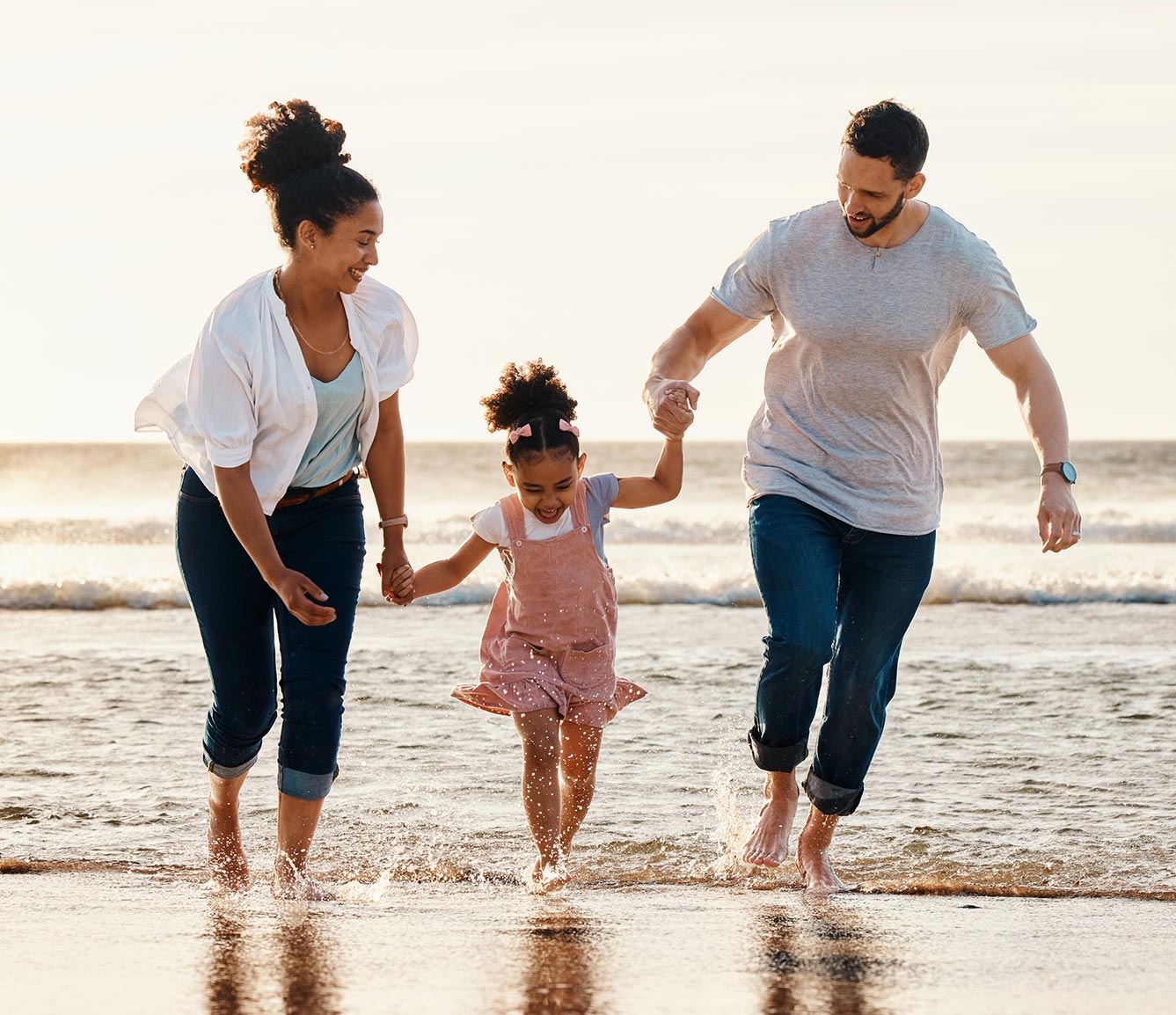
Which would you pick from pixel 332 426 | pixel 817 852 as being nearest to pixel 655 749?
pixel 817 852

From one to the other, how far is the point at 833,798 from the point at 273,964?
185 centimetres

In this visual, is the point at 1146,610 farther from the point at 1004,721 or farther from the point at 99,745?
the point at 99,745

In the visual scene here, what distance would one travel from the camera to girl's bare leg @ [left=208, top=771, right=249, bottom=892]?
4.38 m

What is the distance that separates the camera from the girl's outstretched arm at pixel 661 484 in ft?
14.6

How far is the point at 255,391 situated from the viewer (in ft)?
12.9

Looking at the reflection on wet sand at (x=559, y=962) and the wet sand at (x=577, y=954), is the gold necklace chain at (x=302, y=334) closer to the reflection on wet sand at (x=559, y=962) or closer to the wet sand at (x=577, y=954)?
the wet sand at (x=577, y=954)

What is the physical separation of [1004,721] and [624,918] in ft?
13.4

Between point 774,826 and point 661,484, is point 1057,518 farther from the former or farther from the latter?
point 774,826

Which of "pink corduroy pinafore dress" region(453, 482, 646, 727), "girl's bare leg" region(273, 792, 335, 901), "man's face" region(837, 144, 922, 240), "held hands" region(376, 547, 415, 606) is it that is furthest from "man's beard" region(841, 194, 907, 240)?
"girl's bare leg" region(273, 792, 335, 901)

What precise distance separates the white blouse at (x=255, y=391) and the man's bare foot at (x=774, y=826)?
1564 mm

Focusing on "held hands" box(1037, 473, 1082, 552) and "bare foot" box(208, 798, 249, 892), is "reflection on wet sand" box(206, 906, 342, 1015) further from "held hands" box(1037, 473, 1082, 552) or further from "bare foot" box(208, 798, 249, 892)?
"held hands" box(1037, 473, 1082, 552)

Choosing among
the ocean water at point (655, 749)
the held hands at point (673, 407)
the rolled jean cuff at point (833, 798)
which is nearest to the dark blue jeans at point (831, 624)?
the rolled jean cuff at point (833, 798)

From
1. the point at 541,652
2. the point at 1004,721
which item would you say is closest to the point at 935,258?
the point at 541,652

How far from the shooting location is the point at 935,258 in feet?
13.7
